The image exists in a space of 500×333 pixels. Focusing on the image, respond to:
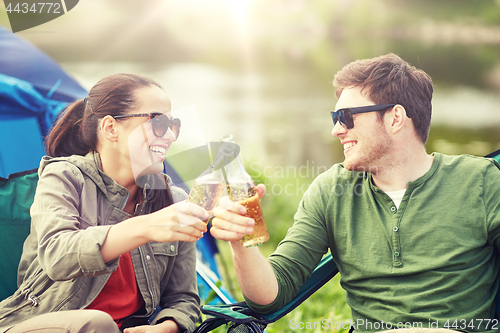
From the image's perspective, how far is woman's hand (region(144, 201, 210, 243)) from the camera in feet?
3.16

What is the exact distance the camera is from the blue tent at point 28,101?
6.74ft

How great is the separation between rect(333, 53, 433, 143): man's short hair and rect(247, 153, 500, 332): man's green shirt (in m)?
0.23

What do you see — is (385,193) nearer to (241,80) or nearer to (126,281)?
(126,281)

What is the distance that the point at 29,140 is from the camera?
2107mm

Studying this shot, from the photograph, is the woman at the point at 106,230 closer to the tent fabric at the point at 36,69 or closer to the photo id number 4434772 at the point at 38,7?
the tent fabric at the point at 36,69

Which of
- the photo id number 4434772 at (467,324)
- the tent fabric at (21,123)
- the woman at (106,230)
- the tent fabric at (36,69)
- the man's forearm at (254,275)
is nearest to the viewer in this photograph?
the woman at (106,230)

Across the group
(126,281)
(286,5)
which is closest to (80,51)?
(286,5)

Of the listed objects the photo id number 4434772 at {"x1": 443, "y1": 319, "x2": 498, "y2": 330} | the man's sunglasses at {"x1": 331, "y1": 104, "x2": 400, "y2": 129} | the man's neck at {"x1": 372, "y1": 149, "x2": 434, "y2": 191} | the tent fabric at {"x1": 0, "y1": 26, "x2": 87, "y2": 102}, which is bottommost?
the photo id number 4434772 at {"x1": 443, "y1": 319, "x2": 498, "y2": 330}

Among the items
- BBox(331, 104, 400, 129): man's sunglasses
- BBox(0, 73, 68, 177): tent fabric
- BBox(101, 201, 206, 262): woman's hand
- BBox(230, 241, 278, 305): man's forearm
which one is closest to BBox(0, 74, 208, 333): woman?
BBox(101, 201, 206, 262): woman's hand

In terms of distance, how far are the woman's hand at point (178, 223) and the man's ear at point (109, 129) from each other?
1.77 feet

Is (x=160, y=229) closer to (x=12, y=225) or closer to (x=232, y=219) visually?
(x=232, y=219)

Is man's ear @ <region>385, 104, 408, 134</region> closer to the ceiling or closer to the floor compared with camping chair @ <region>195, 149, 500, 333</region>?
closer to the ceiling

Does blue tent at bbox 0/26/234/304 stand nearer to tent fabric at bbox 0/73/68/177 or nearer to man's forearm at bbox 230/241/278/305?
tent fabric at bbox 0/73/68/177

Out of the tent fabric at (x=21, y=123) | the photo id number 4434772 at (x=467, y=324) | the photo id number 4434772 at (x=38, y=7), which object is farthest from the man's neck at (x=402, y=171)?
the photo id number 4434772 at (x=38, y=7)
